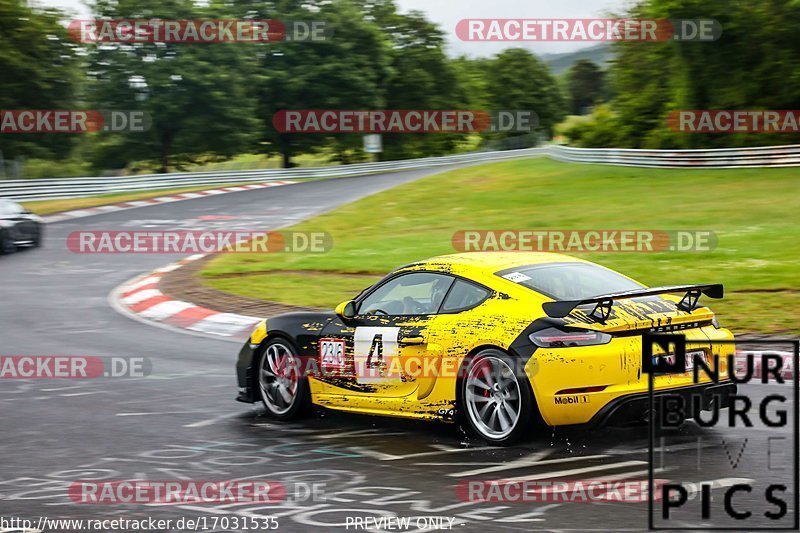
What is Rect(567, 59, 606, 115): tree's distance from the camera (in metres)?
185

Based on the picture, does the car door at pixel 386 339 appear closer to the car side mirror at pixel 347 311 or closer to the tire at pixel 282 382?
the car side mirror at pixel 347 311

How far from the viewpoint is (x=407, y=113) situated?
7644 cm

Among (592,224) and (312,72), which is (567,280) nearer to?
(592,224)

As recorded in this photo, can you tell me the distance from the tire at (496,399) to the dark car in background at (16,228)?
739 inches

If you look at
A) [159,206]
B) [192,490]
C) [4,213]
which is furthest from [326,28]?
[192,490]

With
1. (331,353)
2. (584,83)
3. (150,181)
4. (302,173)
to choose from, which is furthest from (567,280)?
(584,83)

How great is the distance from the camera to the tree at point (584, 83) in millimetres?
185250

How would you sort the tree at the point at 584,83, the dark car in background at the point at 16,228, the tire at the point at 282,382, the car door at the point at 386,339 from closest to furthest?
the car door at the point at 386,339
the tire at the point at 282,382
the dark car in background at the point at 16,228
the tree at the point at 584,83

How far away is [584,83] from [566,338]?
184765 mm

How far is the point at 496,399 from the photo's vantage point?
7609mm

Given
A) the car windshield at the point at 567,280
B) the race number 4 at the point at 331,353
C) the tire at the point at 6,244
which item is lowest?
the race number 4 at the point at 331,353

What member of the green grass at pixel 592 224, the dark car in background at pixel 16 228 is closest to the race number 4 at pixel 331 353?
the green grass at pixel 592 224

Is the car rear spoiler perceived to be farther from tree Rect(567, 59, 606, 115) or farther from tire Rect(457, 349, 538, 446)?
tree Rect(567, 59, 606, 115)

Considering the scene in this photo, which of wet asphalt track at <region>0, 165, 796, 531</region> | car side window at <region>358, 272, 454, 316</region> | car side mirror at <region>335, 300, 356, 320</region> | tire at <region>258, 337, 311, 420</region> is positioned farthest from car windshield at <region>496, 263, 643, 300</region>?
tire at <region>258, 337, 311, 420</region>
